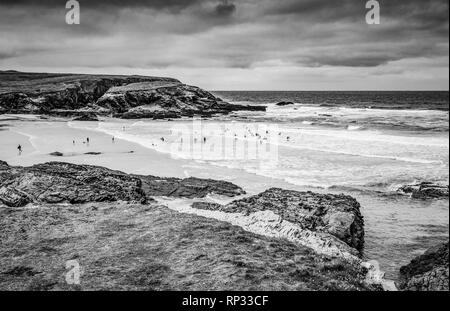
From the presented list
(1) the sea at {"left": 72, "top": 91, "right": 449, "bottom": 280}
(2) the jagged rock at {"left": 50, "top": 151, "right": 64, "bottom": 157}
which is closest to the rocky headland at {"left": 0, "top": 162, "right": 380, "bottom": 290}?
(1) the sea at {"left": 72, "top": 91, "right": 449, "bottom": 280}

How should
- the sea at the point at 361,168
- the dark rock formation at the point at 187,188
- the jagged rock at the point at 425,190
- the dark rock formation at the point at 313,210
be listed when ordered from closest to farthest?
the dark rock formation at the point at 313,210
the sea at the point at 361,168
the dark rock formation at the point at 187,188
the jagged rock at the point at 425,190

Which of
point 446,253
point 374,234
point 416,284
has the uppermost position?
point 446,253

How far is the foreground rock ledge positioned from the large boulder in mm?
1733

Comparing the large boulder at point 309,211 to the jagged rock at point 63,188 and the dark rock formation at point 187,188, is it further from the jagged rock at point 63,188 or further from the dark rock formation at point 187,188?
the dark rock formation at point 187,188

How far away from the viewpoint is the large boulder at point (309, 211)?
998 centimetres

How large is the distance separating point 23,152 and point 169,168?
48.3ft

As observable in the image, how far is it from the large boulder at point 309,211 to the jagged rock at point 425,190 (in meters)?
8.05

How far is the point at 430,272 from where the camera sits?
6809 mm

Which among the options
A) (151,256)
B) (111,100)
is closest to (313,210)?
(151,256)

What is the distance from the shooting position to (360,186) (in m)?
21.2

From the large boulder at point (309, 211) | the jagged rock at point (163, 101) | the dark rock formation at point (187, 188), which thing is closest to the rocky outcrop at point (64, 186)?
the large boulder at point (309, 211)

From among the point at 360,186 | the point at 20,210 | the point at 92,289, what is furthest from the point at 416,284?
the point at 360,186

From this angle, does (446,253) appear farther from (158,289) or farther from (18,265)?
(18,265)

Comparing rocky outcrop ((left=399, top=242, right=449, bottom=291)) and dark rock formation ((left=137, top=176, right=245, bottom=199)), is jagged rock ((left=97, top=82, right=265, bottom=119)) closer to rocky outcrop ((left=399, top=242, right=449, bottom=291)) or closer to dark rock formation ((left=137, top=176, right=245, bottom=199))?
dark rock formation ((left=137, top=176, right=245, bottom=199))
